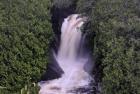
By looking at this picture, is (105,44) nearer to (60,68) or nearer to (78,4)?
(60,68)

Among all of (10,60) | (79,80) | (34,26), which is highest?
(34,26)

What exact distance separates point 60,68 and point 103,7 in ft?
15.4

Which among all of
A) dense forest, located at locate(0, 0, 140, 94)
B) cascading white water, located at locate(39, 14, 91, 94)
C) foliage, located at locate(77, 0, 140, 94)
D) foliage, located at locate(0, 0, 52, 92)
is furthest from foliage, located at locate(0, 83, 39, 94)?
foliage, located at locate(77, 0, 140, 94)

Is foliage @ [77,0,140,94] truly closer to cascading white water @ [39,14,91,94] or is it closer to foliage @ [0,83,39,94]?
cascading white water @ [39,14,91,94]

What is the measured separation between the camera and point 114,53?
2220 centimetres

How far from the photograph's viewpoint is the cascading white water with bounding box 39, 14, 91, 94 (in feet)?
81.6

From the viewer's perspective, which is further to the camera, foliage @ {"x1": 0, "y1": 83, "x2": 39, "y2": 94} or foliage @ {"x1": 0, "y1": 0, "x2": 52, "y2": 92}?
foliage @ {"x1": 0, "y1": 0, "x2": 52, "y2": 92}

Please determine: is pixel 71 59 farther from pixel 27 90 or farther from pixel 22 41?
pixel 27 90

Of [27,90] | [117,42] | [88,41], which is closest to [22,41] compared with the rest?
[27,90]

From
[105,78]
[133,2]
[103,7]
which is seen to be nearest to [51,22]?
[103,7]

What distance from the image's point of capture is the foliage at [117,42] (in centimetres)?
2106

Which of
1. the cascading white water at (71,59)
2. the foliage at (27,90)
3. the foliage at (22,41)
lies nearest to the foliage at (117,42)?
the cascading white water at (71,59)

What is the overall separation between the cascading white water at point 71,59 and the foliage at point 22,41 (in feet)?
5.08

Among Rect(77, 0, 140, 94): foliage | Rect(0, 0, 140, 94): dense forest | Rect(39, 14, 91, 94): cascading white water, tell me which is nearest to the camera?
Rect(77, 0, 140, 94): foliage
